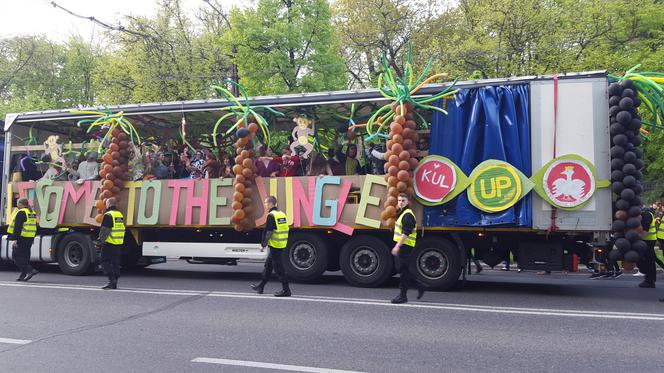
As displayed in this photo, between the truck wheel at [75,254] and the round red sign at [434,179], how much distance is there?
6826mm

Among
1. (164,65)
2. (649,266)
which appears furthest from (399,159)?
(164,65)

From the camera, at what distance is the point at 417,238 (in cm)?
1002

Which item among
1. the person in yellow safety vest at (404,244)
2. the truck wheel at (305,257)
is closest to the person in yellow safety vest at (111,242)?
the truck wheel at (305,257)

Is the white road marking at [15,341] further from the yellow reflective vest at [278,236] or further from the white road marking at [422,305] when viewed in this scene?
the yellow reflective vest at [278,236]

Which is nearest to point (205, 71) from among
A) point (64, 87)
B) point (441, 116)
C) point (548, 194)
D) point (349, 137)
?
point (64, 87)

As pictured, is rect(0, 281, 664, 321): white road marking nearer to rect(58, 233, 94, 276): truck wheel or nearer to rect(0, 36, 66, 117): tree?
rect(58, 233, 94, 276): truck wheel

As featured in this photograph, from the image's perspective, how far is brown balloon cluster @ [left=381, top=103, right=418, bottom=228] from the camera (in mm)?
9648

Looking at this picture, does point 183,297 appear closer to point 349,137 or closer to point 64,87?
point 349,137

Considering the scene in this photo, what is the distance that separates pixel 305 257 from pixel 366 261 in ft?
3.76

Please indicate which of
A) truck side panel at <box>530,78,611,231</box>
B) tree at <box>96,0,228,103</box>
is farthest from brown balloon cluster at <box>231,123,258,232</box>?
tree at <box>96,0,228,103</box>

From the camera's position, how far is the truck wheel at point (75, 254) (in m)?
12.2

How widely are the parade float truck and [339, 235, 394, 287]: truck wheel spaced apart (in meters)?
0.02

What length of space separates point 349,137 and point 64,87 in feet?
97.2

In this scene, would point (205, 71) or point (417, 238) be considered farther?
point (205, 71)
